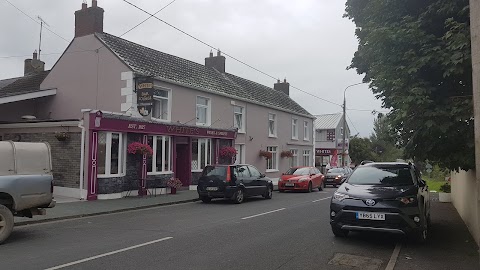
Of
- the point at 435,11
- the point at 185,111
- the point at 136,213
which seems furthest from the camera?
the point at 185,111

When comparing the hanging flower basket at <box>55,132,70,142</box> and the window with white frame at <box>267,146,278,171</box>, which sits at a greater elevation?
the hanging flower basket at <box>55,132,70,142</box>

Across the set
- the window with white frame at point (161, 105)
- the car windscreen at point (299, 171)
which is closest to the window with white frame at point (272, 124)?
the car windscreen at point (299, 171)

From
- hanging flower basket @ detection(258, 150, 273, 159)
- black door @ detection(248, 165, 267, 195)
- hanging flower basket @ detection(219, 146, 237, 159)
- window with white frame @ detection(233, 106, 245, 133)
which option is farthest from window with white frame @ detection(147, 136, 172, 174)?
hanging flower basket @ detection(258, 150, 273, 159)

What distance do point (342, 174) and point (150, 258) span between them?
23.8 m

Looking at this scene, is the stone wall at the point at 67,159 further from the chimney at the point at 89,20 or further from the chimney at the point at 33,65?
the chimney at the point at 33,65

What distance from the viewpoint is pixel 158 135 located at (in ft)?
63.0

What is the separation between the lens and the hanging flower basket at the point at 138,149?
1708cm

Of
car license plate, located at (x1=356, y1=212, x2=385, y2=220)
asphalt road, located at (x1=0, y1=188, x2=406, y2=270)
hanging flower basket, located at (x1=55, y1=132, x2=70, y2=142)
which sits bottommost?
asphalt road, located at (x1=0, y1=188, x2=406, y2=270)

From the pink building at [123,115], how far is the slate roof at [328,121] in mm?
32272

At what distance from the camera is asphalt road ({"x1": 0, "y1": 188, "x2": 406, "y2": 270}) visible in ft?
21.9

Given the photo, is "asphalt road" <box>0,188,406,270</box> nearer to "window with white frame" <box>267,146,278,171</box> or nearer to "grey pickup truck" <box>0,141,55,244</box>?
"grey pickup truck" <box>0,141,55,244</box>

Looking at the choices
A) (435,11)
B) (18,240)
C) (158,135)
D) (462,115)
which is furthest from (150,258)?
(158,135)

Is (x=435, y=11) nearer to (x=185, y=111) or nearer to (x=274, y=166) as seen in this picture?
(x=185, y=111)

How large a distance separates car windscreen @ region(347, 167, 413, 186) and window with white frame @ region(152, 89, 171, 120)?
12.2 metres
